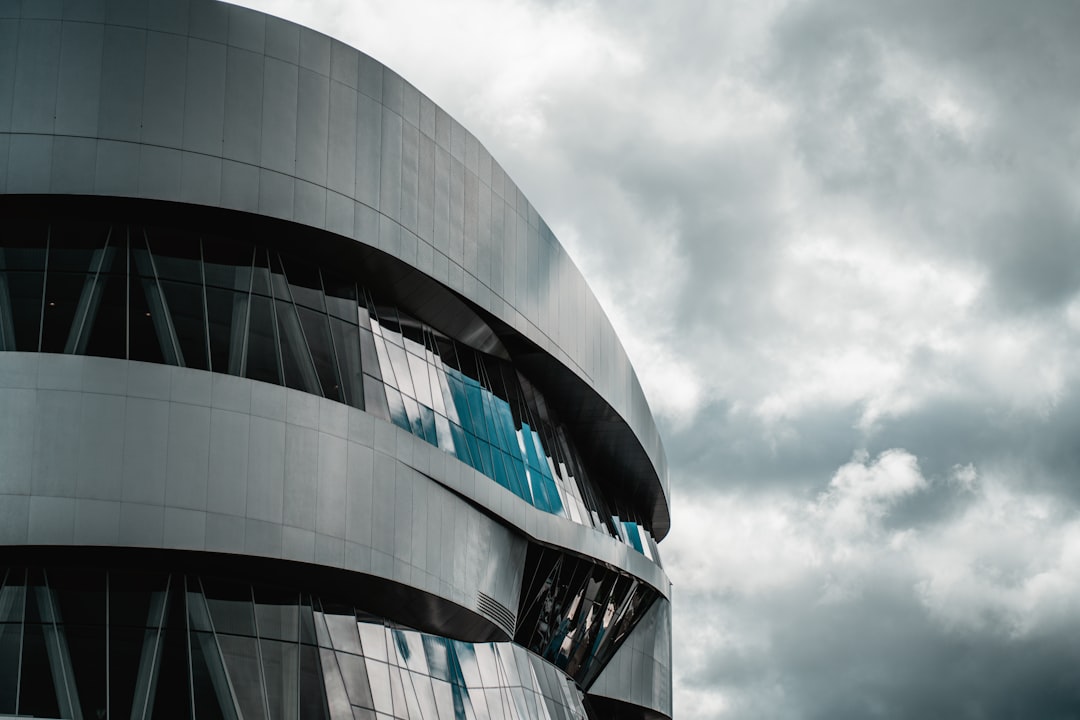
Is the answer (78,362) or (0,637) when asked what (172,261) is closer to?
(78,362)

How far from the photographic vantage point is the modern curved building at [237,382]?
26969 millimetres

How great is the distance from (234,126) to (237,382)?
579 centimetres

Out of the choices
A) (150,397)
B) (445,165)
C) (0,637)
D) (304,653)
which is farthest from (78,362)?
(445,165)

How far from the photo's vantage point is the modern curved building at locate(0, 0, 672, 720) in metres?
27.0

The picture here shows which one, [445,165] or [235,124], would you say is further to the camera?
[445,165]

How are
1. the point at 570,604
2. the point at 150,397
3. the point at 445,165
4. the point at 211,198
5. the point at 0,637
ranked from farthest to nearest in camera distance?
the point at 570,604 → the point at 445,165 → the point at 211,198 → the point at 150,397 → the point at 0,637

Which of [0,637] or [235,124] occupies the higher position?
[235,124]

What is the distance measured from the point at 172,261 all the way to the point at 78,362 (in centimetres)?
352

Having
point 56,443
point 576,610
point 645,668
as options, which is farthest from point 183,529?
point 645,668

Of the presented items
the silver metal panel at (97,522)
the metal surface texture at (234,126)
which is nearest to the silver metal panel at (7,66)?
the metal surface texture at (234,126)

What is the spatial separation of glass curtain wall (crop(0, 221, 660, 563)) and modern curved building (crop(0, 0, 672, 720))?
0.20 feet

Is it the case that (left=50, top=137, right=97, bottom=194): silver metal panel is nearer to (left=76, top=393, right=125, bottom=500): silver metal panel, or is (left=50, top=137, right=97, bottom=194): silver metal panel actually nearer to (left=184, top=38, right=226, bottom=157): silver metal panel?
(left=184, top=38, right=226, bottom=157): silver metal panel

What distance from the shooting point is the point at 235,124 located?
30.3 metres

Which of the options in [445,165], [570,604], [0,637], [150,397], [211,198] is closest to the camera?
[0,637]
